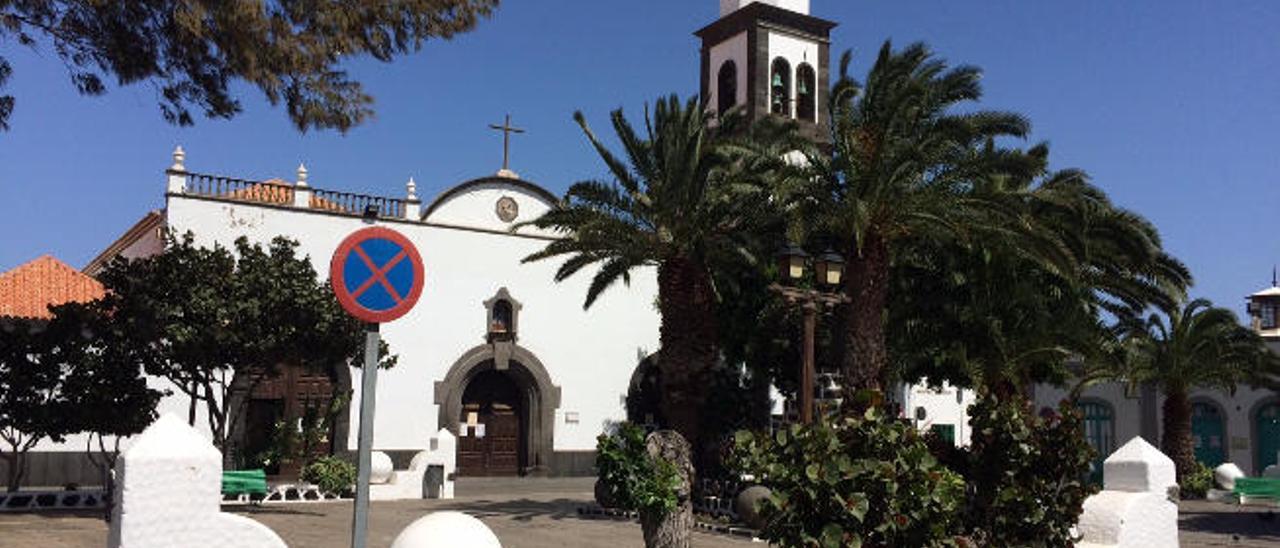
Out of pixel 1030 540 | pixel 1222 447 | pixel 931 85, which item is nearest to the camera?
pixel 1030 540

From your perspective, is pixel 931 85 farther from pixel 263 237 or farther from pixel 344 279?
pixel 263 237

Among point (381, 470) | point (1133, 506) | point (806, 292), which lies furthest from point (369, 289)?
point (381, 470)

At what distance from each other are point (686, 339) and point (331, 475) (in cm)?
797

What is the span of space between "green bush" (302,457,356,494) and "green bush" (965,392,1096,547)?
16.4 meters

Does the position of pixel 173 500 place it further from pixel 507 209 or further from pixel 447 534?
pixel 507 209

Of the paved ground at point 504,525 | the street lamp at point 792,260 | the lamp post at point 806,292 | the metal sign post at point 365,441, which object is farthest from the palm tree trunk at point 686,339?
the metal sign post at point 365,441

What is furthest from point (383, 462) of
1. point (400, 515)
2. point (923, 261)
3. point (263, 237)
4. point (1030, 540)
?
point (1030, 540)

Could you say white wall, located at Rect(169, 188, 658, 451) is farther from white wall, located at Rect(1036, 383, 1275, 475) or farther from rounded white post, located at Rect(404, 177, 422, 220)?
white wall, located at Rect(1036, 383, 1275, 475)

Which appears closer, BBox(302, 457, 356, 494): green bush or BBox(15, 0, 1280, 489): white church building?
BBox(302, 457, 356, 494): green bush

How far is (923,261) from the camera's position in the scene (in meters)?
22.1

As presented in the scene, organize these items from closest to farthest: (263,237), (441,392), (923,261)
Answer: (923,261)
(263,237)
(441,392)

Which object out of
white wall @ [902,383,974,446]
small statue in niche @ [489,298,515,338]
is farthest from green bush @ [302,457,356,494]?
white wall @ [902,383,974,446]

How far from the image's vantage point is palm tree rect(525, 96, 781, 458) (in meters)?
19.9

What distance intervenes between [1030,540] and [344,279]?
5687 millimetres
